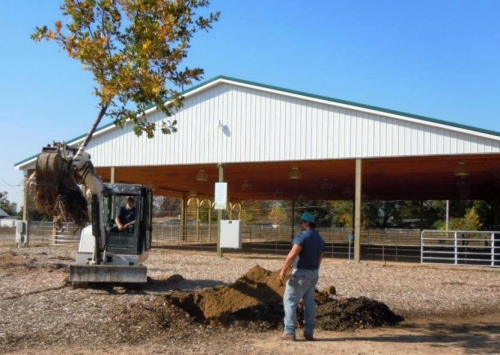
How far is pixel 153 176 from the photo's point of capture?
29.1 metres

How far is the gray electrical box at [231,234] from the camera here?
858 inches

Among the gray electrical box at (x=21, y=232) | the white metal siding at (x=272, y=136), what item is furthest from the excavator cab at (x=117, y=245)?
the gray electrical box at (x=21, y=232)

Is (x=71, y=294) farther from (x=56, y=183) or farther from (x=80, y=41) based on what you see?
(x=80, y=41)

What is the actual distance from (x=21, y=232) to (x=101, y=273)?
1814 centimetres

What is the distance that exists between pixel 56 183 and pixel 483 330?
7.10 meters

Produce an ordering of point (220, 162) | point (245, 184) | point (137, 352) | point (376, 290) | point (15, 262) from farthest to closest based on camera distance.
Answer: point (245, 184) < point (220, 162) < point (15, 262) < point (376, 290) < point (137, 352)

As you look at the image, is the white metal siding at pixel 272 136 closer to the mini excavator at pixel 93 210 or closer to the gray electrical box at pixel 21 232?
the gray electrical box at pixel 21 232

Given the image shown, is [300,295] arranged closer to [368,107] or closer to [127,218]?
[127,218]

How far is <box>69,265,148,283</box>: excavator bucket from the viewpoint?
36.7 feet

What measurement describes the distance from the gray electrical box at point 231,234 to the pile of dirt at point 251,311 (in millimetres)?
11582

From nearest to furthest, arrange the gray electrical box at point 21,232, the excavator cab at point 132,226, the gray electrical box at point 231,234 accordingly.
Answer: the excavator cab at point 132,226 → the gray electrical box at point 231,234 → the gray electrical box at point 21,232

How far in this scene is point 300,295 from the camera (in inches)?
316

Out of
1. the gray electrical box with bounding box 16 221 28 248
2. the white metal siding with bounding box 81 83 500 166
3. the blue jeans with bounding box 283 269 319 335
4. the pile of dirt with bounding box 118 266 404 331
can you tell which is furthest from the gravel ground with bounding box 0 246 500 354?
the gray electrical box with bounding box 16 221 28 248

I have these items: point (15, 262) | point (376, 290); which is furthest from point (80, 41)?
point (15, 262)
